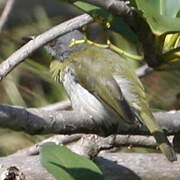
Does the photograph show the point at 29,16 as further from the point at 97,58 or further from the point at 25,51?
the point at 25,51

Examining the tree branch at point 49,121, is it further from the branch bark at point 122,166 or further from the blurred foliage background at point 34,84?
the blurred foliage background at point 34,84

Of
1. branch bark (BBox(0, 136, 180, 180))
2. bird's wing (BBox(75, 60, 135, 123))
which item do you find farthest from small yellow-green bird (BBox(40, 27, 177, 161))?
branch bark (BBox(0, 136, 180, 180))

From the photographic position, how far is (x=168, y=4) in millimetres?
2137

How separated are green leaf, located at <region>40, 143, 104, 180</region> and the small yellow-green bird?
1.16m

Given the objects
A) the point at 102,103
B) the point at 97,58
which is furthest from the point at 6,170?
the point at 97,58

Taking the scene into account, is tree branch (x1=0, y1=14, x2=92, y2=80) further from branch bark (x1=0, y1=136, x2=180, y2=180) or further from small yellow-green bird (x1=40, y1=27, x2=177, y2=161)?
small yellow-green bird (x1=40, y1=27, x2=177, y2=161)

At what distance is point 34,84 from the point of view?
4.77m

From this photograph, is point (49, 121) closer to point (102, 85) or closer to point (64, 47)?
point (102, 85)

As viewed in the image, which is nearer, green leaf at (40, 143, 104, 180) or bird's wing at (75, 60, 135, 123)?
green leaf at (40, 143, 104, 180)

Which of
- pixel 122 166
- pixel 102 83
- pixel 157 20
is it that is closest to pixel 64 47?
pixel 102 83

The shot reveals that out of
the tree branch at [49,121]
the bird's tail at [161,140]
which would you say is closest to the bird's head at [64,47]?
the bird's tail at [161,140]

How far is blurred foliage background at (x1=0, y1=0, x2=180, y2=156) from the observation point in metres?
3.94

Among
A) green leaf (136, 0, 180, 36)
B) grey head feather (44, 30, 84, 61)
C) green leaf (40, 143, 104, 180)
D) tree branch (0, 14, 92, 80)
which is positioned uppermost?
green leaf (136, 0, 180, 36)

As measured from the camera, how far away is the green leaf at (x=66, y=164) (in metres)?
1.89
